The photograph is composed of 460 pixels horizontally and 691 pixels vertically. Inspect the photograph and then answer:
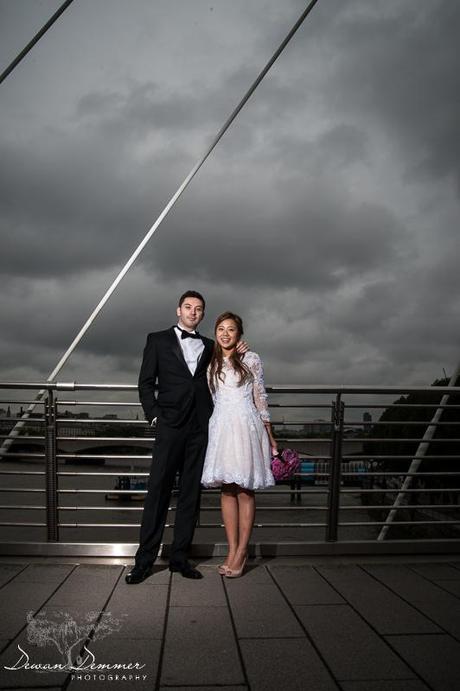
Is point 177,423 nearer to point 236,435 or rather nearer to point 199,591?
point 236,435

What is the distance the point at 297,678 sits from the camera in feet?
7.05

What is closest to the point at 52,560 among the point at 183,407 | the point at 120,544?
the point at 120,544

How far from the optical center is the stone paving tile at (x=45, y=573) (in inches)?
130

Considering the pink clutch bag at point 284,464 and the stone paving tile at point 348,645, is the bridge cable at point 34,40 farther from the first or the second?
the stone paving tile at point 348,645

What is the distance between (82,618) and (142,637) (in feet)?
1.22

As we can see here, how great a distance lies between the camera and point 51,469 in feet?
12.9

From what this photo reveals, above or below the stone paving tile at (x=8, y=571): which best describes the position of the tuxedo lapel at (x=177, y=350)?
above

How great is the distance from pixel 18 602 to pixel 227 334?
182 centimetres

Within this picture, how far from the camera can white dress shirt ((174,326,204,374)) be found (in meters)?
3.45

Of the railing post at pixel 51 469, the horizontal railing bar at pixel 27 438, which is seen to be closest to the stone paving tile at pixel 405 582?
the railing post at pixel 51 469

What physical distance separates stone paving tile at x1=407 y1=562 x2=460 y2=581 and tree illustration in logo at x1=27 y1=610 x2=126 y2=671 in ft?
6.59

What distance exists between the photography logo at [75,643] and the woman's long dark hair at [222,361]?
4.57 feet

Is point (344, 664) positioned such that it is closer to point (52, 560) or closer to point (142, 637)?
point (142, 637)

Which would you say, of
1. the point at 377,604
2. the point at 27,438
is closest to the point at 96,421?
the point at 27,438
